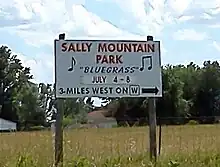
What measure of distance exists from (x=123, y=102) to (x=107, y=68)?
65.8 metres

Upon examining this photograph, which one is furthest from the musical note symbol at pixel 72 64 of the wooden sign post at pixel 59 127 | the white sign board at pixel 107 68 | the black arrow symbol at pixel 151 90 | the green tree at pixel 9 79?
the green tree at pixel 9 79

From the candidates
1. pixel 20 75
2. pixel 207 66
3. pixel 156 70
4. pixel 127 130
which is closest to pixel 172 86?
pixel 207 66

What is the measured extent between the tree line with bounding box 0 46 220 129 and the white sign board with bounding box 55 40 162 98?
61.6 metres

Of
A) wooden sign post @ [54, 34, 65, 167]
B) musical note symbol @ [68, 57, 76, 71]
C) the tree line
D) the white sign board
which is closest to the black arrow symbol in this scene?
the white sign board

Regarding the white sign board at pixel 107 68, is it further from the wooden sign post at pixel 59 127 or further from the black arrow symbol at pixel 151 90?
the wooden sign post at pixel 59 127

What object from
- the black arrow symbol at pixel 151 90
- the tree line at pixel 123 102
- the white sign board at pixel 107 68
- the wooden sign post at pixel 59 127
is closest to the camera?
the wooden sign post at pixel 59 127

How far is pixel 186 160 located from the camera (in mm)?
12914

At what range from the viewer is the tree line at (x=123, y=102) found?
8125cm

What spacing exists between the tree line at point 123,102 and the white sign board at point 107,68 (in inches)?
2427

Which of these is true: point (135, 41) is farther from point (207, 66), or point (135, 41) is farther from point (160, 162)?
point (207, 66)

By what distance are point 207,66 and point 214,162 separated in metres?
90.7

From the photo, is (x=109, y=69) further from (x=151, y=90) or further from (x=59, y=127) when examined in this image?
(x=59, y=127)

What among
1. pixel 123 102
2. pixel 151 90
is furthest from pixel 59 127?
pixel 123 102

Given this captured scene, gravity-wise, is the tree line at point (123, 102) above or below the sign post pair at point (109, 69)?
above
